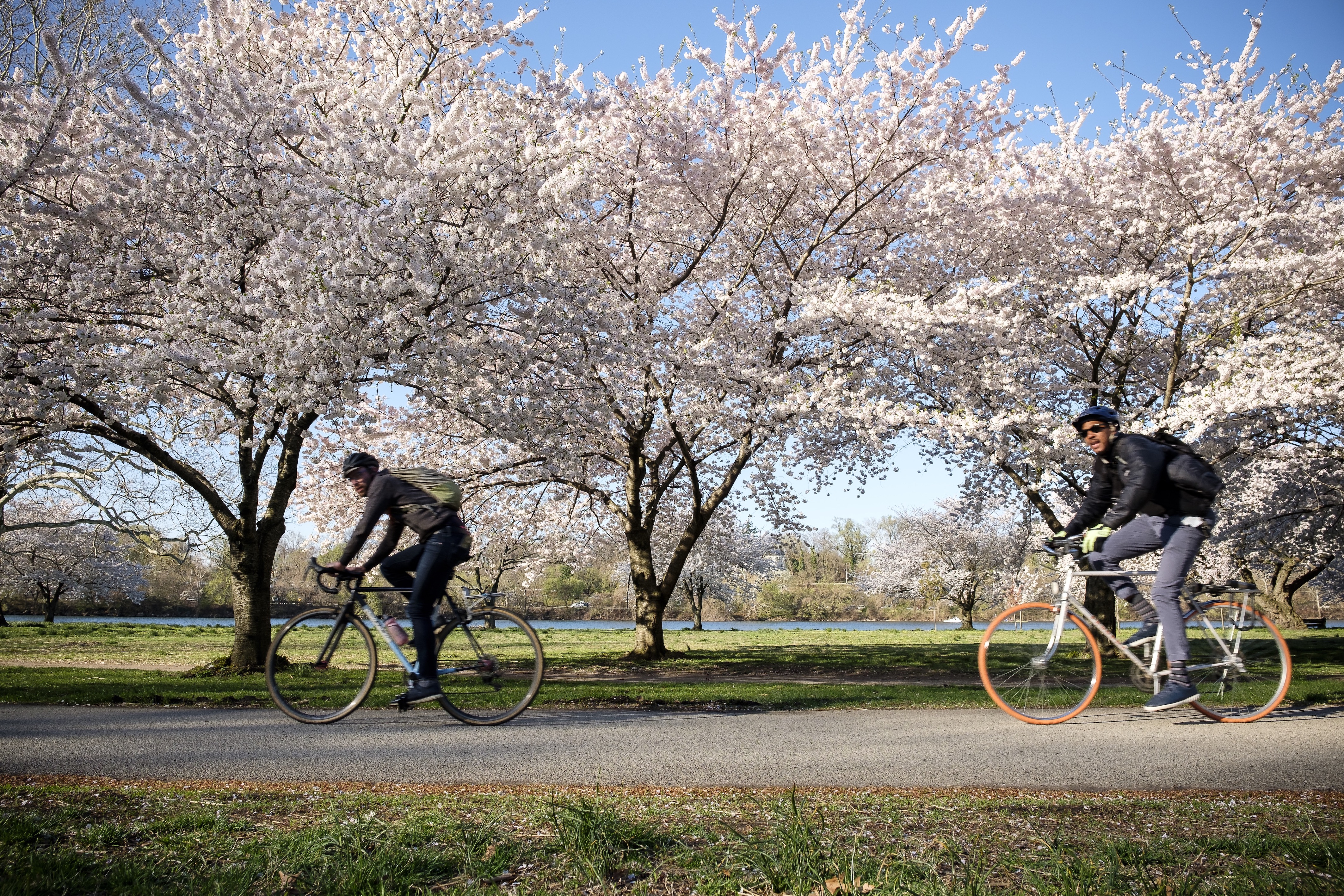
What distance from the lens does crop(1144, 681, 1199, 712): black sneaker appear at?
5.19 m

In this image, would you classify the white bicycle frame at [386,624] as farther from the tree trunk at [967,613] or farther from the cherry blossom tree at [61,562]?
the tree trunk at [967,613]

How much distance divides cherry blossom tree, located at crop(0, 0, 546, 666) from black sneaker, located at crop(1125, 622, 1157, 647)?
8150 millimetres

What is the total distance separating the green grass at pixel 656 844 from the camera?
2.60 meters

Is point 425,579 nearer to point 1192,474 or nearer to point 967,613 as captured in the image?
point 1192,474

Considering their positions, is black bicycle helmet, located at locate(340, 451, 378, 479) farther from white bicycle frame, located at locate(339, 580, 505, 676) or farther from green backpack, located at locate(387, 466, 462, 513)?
white bicycle frame, located at locate(339, 580, 505, 676)

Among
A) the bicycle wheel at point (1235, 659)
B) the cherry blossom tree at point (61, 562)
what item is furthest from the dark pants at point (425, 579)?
the cherry blossom tree at point (61, 562)

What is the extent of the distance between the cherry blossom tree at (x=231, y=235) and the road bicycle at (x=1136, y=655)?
24.7 feet

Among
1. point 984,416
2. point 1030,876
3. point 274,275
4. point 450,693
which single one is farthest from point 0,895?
point 984,416

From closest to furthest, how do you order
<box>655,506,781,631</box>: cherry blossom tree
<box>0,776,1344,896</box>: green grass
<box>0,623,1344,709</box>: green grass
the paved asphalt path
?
1. <box>0,776,1344,896</box>: green grass
2. the paved asphalt path
3. <box>0,623,1344,709</box>: green grass
4. <box>655,506,781,631</box>: cherry blossom tree

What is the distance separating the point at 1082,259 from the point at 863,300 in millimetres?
6673

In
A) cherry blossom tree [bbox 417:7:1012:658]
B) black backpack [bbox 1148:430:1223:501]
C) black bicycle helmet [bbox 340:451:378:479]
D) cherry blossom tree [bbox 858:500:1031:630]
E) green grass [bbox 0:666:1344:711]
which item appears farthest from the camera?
cherry blossom tree [bbox 858:500:1031:630]

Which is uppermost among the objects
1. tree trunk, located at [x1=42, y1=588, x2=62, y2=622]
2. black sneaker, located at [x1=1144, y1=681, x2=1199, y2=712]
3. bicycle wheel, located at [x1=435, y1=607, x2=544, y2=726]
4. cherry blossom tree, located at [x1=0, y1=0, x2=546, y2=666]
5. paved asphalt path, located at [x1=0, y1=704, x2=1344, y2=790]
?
cherry blossom tree, located at [x1=0, y1=0, x2=546, y2=666]

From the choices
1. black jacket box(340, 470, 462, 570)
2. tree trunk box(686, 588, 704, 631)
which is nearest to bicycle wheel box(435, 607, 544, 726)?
black jacket box(340, 470, 462, 570)

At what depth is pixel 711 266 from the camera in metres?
16.6
